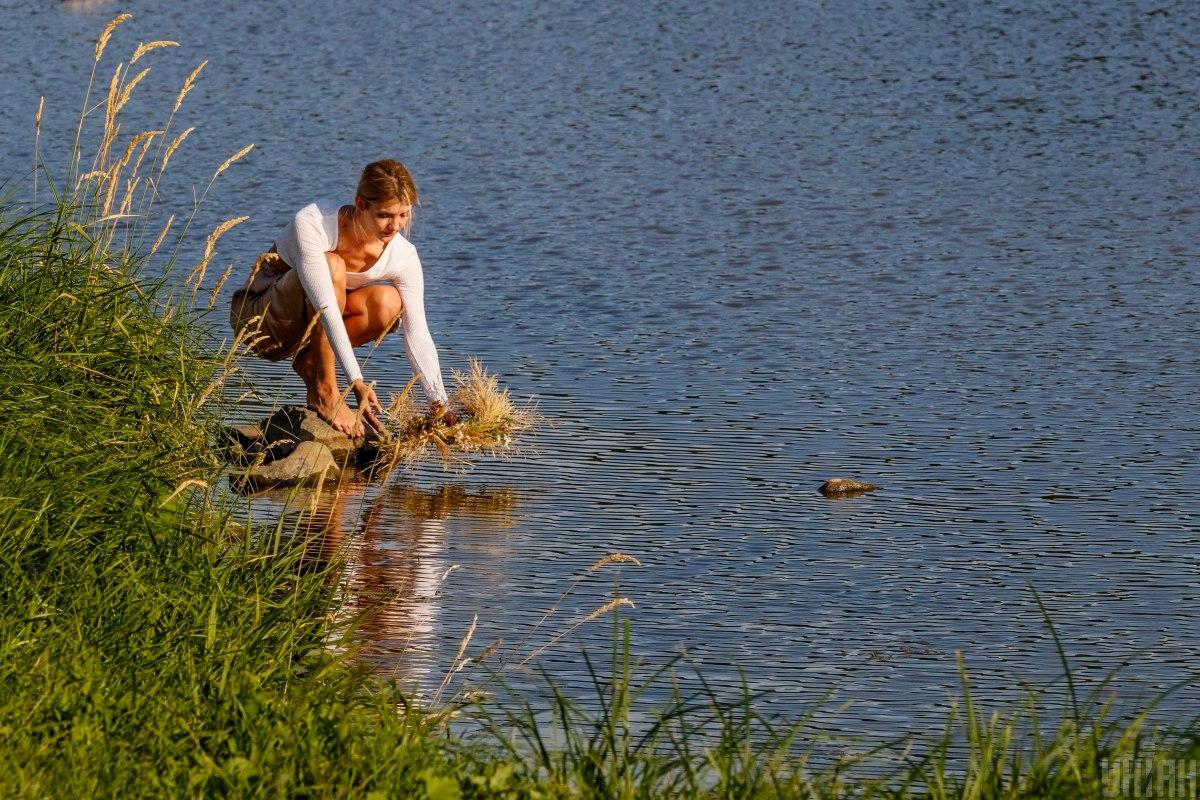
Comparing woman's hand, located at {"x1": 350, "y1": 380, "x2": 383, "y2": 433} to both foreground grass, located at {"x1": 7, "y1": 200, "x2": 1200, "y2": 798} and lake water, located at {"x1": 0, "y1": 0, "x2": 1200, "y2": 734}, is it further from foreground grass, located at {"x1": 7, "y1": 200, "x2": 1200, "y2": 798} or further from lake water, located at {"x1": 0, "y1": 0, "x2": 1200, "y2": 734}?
foreground grass, located at {"x1": 7, "y1": 200, "x2": 1200, "y2": 798}

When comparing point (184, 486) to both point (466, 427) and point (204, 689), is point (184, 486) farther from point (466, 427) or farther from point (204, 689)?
point (466, 427)

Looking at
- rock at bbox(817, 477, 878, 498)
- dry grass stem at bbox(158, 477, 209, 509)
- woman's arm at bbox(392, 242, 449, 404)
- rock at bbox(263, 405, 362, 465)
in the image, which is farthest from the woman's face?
dry grass stem at bbox(158, 477, 209, 509)

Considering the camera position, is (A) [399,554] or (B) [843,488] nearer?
(A) [399,554]

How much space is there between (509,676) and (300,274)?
2.45 meters

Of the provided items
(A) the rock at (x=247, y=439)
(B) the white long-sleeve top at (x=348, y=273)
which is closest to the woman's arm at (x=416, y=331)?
(B) the white long-sleeve top at (x=348, y=273)

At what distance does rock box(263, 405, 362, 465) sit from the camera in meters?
6.97

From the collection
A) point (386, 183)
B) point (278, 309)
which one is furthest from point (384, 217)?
point (278, 309)

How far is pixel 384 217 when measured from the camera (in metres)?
6.86

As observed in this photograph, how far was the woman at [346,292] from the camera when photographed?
22.3 ft

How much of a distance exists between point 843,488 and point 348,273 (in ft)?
6.41

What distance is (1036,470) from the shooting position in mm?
6680

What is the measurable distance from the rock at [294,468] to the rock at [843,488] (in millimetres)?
A: 1655

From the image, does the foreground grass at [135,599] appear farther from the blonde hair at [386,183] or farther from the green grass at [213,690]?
the blonde hair at [386,183]

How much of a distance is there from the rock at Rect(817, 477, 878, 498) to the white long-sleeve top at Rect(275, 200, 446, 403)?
1376 millimetres
